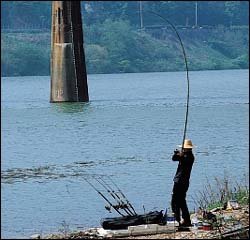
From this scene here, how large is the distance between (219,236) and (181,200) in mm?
932

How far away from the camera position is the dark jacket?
16344mm

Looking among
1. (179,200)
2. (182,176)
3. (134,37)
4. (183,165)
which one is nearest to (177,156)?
(183,165)

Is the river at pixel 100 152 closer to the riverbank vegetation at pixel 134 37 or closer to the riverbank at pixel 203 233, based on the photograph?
the riverbank at pixel 203 233

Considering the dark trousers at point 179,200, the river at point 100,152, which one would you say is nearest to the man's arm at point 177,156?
the dark trousers at point 179,200

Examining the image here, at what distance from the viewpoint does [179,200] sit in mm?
16609

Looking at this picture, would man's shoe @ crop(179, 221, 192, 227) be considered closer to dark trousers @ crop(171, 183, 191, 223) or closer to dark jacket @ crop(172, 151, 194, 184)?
dark trousers @ crop(171, 183, 191, 223)

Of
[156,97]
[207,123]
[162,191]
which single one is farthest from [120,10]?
[162,191]

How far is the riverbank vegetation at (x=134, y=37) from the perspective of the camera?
364ft

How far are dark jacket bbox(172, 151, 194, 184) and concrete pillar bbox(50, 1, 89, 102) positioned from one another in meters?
43.1

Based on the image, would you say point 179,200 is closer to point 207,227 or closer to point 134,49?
point 207,227

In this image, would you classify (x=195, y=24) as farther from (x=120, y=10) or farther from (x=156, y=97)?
(x=156, y=97)

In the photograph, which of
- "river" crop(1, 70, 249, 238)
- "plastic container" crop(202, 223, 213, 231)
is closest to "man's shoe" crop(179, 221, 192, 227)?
"plastic container" crop(202, 223, 213, 231)

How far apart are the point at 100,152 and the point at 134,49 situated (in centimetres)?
7619

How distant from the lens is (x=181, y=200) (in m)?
16.6
